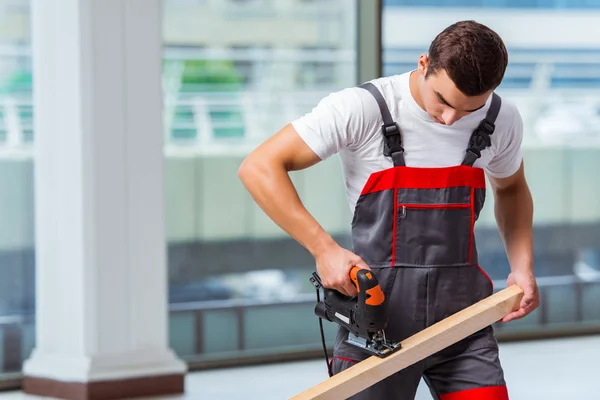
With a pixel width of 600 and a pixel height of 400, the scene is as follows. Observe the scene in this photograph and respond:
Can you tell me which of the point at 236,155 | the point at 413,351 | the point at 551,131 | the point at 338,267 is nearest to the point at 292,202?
the point at 338,267

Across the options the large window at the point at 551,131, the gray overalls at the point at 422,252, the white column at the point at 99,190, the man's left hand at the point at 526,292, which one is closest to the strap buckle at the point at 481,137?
the gray overalls at the point at 422,252

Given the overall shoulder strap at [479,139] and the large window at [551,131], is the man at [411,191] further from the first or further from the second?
the large window at [551,131]

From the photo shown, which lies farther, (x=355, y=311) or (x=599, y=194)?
(x=599, y=194)

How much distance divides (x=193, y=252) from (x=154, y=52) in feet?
3.19

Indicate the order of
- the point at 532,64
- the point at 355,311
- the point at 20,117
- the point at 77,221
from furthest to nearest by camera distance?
the point at 532,64 → the point at 20,117 → the point at 77,221 → the point at 355,311

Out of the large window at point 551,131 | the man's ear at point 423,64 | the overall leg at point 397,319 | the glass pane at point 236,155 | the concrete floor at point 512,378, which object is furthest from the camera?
the large window at point 551,131

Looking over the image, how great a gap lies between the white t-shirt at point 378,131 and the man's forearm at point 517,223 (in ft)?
0.67

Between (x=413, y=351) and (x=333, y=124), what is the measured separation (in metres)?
0.45

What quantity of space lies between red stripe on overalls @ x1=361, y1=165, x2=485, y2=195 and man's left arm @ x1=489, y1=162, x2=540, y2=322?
0.85 feet

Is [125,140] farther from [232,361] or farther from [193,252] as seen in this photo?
[232,361]

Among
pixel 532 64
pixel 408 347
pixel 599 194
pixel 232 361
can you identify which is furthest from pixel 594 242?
pixel 408 347

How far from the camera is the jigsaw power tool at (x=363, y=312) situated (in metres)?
1.55

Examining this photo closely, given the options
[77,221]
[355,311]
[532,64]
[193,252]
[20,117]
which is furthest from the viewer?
[532,64]

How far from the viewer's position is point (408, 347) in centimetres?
165
